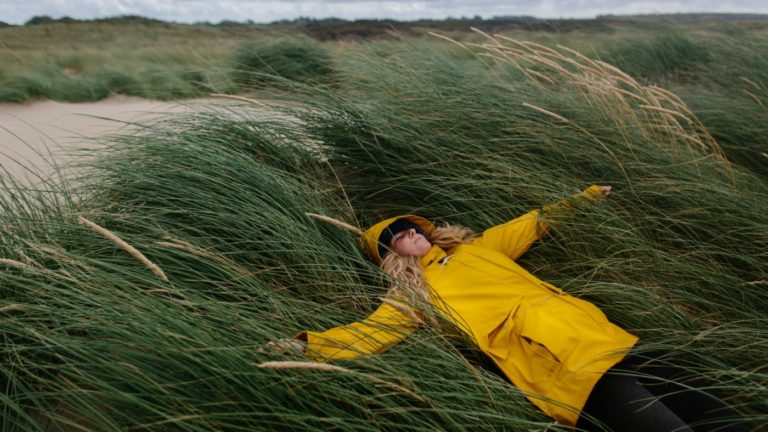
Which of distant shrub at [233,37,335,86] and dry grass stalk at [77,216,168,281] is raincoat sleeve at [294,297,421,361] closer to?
dry grass stalk at [77,216,168,281]

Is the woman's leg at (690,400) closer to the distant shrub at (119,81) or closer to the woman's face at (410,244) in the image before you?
the woman's face at (410,244)

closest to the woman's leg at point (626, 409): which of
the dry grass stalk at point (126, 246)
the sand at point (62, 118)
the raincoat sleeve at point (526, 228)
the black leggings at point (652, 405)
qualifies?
the black leggings at point (652, 405)

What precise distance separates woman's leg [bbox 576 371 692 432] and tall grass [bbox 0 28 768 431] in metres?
0.19

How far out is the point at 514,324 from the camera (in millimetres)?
2273

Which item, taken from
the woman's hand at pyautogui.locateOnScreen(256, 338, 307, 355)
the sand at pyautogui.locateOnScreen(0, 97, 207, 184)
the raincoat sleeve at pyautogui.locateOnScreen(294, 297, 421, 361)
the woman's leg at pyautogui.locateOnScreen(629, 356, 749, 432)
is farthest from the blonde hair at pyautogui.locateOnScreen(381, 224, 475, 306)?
the sand at pyautogui.locateOnScreen(0, 97, 207, 184)

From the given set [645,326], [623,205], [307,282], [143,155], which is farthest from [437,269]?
[143,155]

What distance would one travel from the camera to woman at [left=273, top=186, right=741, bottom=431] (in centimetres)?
192

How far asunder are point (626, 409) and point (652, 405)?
0.28 ft

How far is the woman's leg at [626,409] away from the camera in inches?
73.3

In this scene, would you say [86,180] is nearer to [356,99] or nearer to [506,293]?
[356,99]

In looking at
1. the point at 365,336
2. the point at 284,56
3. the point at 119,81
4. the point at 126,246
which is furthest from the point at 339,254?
the point at 119,81

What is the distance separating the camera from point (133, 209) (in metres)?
2.63

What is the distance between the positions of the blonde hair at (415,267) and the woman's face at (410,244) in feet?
0.10

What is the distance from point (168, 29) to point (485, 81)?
28053 mm
